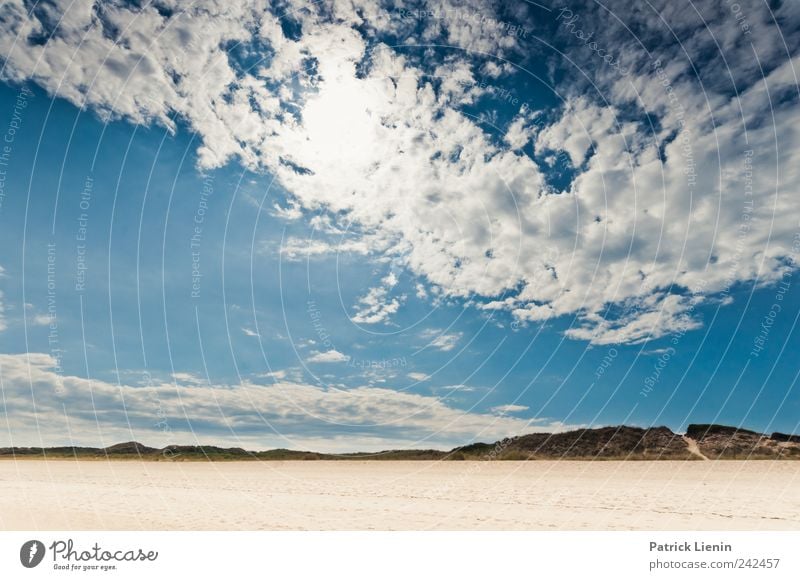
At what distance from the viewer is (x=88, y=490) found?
31.4 meters
